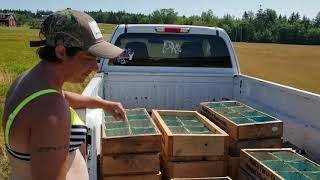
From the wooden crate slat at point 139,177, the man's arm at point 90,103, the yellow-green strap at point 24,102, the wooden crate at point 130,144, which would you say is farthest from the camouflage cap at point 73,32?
the wooden crate slat at point 139,177

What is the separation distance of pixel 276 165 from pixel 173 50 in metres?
2.55

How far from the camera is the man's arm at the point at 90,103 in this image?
2.96 meters

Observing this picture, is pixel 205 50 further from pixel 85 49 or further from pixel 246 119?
pixel 85 49

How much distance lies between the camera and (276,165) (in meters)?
3.69

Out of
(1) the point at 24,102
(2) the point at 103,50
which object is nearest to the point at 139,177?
(2) the point at 103,50

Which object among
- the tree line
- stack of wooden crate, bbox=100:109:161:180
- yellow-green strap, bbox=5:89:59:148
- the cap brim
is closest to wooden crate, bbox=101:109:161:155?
stack of wooden crate, bbox=100:109:161:180

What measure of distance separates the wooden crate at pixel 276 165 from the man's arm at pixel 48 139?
6.16 ft

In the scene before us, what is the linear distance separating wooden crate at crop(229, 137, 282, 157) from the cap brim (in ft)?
7.04

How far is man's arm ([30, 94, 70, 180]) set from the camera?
186cm

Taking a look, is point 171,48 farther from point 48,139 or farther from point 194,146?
point 48,139

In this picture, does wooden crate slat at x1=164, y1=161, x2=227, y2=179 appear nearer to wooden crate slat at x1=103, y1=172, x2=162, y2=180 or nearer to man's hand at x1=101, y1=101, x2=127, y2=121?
wooden crate slat at x1=103, y1=172, x2=162, y2=180

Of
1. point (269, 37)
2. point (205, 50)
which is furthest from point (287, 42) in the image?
point (205, 50)

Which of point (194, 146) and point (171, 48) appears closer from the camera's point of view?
point (194, 146)

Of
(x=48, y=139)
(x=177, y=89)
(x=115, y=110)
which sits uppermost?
(x=48, y=139)
